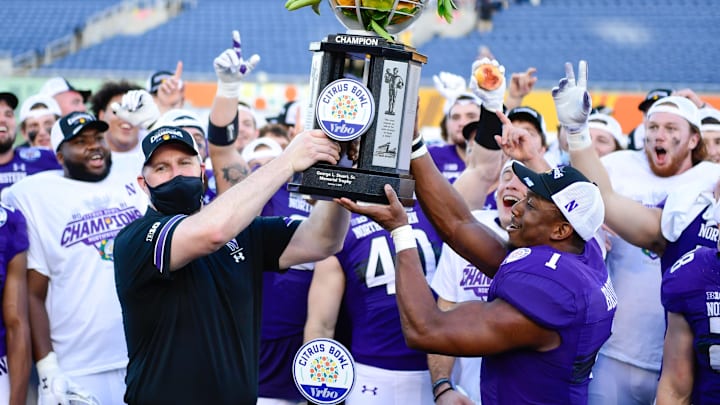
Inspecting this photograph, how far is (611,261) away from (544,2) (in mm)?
20055

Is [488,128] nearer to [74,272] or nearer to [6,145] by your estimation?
[74,272]

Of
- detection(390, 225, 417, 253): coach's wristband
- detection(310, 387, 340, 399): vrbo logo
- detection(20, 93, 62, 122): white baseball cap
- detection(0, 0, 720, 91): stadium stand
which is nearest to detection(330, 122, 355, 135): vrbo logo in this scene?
detection(390, 225, 417, 253): coach's wristband

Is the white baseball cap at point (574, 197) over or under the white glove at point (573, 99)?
under

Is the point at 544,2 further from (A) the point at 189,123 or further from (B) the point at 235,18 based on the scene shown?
(A) the point at 189,123

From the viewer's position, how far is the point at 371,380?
16.3 ft

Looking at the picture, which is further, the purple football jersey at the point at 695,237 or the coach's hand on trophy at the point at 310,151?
the purple football jersey at the point at 695,237

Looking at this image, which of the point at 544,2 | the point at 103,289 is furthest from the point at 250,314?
the point at 544,2

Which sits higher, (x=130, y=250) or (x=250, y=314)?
(x=130, y=250)

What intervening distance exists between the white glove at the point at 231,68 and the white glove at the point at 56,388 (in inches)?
68.9

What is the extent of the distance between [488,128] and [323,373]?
154 cm

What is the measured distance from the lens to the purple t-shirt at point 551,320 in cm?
329

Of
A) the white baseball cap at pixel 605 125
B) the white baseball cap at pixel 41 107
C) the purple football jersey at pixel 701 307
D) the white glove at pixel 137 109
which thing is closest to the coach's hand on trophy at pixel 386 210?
the purple football jersey at pixel 701 307

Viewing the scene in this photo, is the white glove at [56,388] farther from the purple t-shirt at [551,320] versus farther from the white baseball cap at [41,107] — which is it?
the white baseball cap at [41,107]

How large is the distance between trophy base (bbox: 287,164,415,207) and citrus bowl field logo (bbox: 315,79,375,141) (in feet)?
0.44
